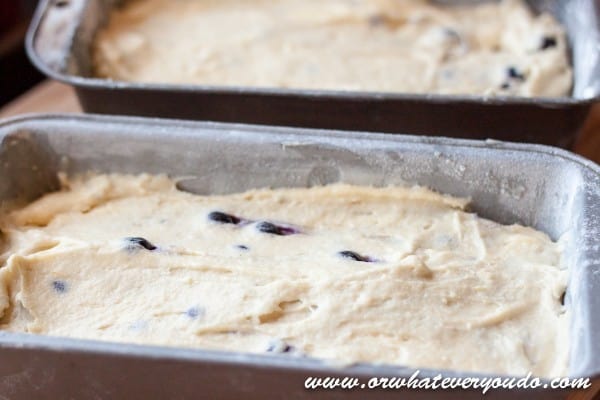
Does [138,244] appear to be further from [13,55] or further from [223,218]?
[13,55]

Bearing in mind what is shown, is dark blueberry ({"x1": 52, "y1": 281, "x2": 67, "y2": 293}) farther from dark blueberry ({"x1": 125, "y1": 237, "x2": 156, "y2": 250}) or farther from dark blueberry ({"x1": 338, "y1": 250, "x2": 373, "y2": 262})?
dark blueberry ({"x1": 338, "y1": 250, "x2": 373, "y2": 262})

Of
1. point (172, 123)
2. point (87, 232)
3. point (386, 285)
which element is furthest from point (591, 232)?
point (87, 232)

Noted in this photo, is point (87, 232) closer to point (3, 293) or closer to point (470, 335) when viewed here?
point (3, 293)

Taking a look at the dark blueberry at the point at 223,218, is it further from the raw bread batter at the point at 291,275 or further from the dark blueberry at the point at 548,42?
the dark blueberry at the point at 548,42

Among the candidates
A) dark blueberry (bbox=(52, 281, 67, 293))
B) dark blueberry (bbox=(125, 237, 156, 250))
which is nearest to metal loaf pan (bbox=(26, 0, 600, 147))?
dark blueberry (bbox=(125, 237, 156, 250))

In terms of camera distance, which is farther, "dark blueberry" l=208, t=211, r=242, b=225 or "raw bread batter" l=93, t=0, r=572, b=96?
"raw bread batter" l=93, t=0, r=572, b=96

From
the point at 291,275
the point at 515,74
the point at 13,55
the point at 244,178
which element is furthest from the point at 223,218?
the point at 13,55
